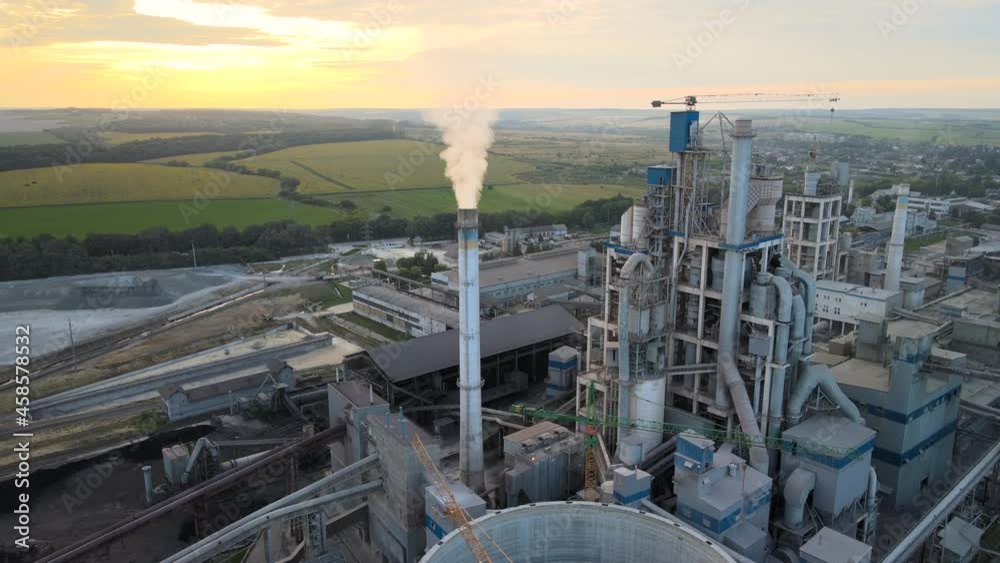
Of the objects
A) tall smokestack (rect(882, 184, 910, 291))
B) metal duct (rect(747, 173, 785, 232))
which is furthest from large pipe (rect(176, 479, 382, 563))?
tall smokestack (rect(882, 184, 910, 291))

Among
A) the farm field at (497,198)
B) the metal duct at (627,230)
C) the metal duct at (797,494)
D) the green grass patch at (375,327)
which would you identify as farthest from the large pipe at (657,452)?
the farm field at (497,198)

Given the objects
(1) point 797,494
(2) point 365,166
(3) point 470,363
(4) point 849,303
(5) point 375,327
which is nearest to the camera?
(1) point 797,494

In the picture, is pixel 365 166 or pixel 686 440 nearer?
pixel 686 440

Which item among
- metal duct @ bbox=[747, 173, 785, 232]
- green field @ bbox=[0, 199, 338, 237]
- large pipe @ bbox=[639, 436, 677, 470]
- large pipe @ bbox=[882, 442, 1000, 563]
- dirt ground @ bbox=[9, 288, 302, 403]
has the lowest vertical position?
dirt ground @ bbox=[9, 288, 302, 403]

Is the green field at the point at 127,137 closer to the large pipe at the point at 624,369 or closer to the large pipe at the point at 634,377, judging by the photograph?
the large pipe at the point at 634,377

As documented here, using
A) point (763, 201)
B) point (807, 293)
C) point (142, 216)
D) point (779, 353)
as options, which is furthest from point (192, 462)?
point (142, 216)

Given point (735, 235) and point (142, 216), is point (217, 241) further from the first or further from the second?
point (735, 235)

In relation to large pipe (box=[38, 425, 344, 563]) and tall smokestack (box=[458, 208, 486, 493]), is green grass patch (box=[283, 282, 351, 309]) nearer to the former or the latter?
large pipe (box=[38, 425, 344, 563])

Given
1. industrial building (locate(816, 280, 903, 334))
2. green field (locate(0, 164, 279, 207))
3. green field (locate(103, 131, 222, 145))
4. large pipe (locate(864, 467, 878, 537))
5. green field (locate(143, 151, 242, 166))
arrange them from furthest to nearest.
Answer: green field (locate(103, 131, 222, 145)), green field (locate(143, 151, 242, 166)), green field (locate(0, 164, 279, 207)), industrial building (locate(816, 280, 903, 334)), large pipe (locate(864, 467, 878, 537))
